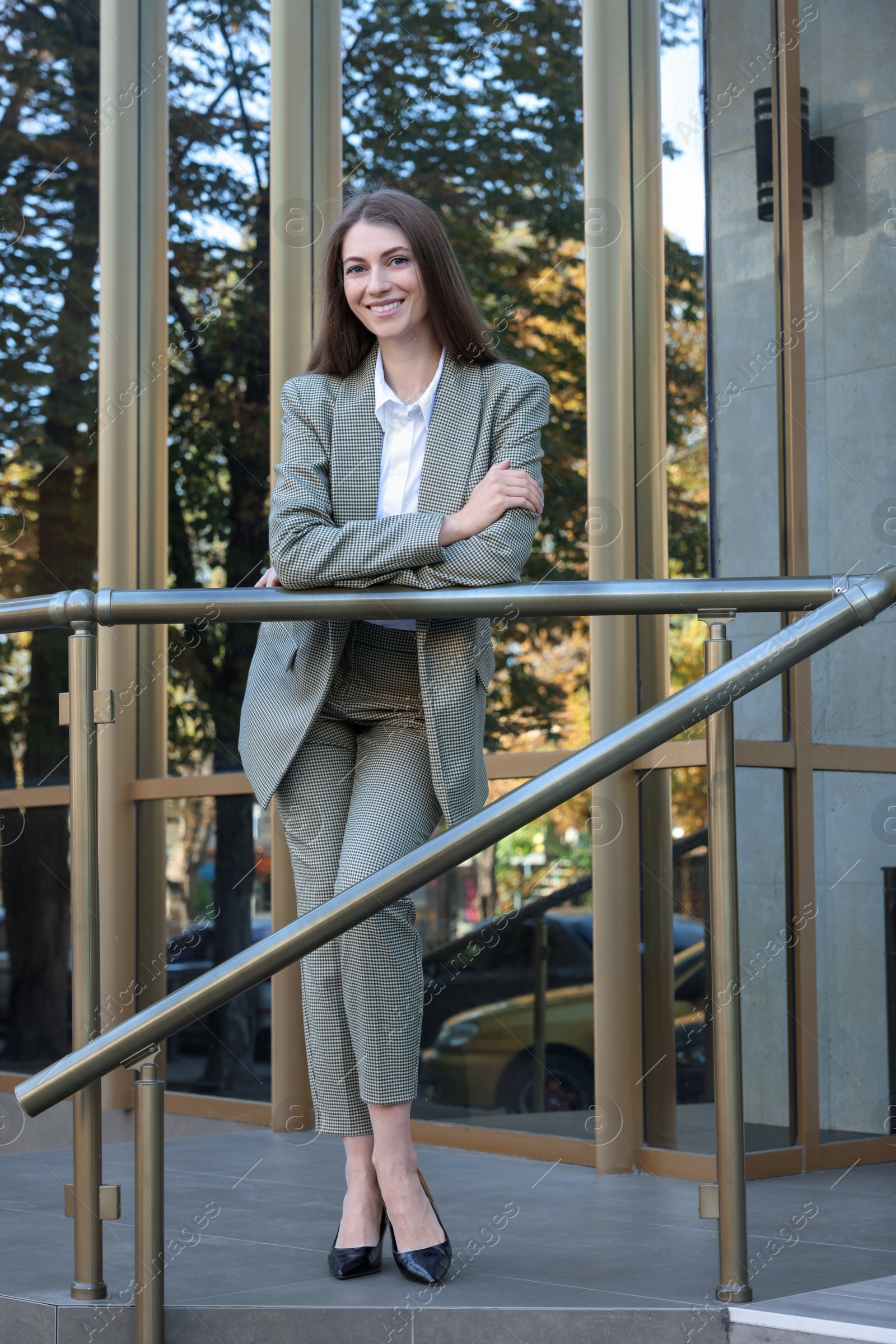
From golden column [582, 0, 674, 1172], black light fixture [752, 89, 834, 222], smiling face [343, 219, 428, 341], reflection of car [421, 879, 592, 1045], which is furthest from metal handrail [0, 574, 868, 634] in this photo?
black light fixture [752, 89, 834, 222]

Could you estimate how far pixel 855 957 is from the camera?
3.37 metres

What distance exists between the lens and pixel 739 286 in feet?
11.3

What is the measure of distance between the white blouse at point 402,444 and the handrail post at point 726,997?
1.96 ft

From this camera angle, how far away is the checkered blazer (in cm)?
221

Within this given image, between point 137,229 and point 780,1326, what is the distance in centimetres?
382

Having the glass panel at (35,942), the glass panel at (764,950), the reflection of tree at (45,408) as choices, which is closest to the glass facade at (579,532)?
the glass panel at (764,950)

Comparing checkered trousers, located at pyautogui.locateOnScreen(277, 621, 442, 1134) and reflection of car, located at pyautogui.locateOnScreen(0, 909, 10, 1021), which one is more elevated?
checkered trousers, located at pyautogui.locateOnScreen(277, 621, 442, 1134)

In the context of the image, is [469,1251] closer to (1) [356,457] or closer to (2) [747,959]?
(2) [747,959]

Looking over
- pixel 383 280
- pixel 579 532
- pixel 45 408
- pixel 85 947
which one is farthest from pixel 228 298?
pixel 85 947

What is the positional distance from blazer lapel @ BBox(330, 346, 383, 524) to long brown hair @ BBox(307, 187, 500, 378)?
0.34ft

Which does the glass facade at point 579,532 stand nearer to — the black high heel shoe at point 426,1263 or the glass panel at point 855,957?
the glass panel at point 855,957

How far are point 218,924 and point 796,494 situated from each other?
208 centimetres

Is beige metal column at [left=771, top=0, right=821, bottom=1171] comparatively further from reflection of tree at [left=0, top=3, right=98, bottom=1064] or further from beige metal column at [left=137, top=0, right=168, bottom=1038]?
reflection of tree at [left=0, top=3, right=98, bottom=1064]

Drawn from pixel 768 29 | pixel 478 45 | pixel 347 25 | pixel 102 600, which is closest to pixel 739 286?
pixel 768 29
